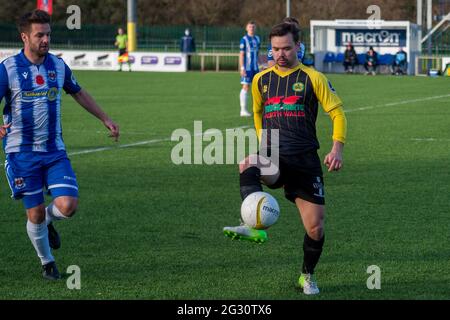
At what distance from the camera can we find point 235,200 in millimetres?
12062

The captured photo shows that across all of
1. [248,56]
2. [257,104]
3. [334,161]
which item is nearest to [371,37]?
[248,56]

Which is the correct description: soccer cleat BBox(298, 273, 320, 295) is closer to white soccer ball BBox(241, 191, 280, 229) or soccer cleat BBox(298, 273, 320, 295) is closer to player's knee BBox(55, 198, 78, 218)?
white soccer ball BBox(241, 191, 280, 229)

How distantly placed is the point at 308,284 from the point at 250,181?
88 centimetres

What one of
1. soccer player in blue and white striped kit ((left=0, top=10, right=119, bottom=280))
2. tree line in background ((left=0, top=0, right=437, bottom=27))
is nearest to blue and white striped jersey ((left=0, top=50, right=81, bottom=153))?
soccer player in blue and white striped kit ((left=0, top=10, right=119, bottom=280))

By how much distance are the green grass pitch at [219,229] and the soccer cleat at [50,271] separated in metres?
0.13

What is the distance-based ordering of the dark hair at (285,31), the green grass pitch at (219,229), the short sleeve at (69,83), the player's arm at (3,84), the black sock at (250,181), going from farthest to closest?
the short sleeve at (69,83), the player's arm at (3,84), the green grass pitch at (219,229), the dark hair at (285,31), the black sock at (250,181)

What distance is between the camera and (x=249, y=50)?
2442 centimetres

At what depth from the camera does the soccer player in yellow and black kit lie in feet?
24.6

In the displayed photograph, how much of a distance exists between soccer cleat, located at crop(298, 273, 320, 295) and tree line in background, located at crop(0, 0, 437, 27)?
65127 mm

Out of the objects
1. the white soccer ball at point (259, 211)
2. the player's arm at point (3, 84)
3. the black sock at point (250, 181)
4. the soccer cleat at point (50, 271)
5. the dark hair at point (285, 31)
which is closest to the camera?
the white soccer ball at point (259, 211)

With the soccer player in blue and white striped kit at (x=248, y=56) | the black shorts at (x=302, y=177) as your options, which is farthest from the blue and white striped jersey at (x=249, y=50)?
the black shorts at (x=302, y=177)

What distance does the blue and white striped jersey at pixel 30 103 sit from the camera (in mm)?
8000

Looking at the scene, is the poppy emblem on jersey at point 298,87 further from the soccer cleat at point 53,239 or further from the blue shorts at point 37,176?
the soccer cleat at point 53,239

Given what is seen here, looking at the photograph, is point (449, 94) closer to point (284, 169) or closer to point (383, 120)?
point (383, 120)
